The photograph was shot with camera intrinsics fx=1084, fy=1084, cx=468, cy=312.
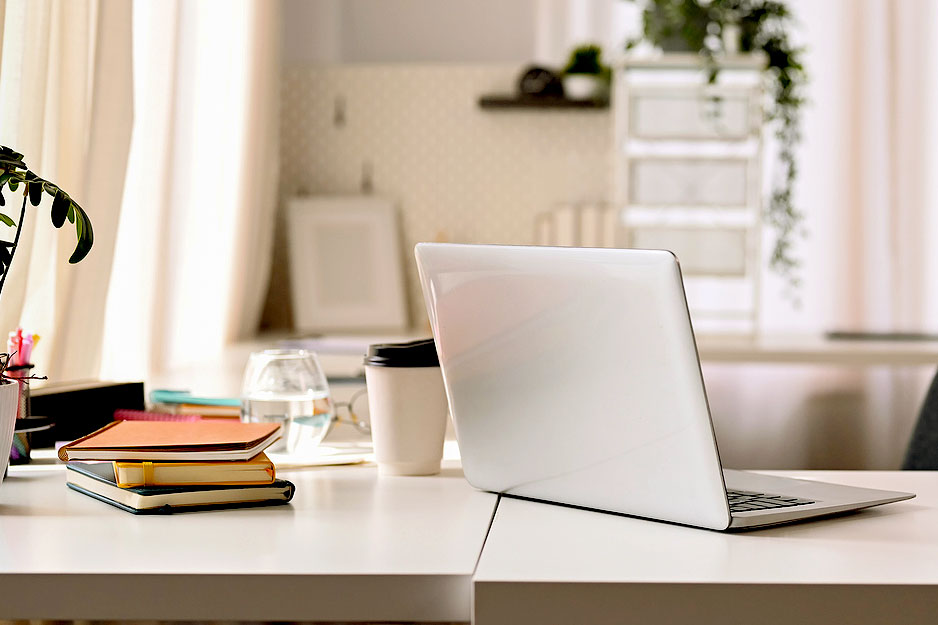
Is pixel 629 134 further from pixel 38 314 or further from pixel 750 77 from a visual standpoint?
pixel 38 314

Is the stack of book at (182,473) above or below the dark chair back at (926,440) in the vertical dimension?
above

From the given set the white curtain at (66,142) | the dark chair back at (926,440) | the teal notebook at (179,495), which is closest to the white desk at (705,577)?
the teal notebook at (179,495)

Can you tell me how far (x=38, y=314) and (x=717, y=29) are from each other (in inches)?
85.0

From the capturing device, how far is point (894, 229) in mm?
3535

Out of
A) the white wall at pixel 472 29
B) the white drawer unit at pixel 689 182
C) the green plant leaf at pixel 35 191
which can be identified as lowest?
the green plant leaf at pixel 35 191

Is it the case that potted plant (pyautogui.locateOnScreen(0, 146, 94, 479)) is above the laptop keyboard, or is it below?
above

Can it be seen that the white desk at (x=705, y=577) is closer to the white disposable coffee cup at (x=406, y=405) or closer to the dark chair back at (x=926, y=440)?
the white disposable coffee cup at (x=406, y=405)

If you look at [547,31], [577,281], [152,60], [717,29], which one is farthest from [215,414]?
[547,31]

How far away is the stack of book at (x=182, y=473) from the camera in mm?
927

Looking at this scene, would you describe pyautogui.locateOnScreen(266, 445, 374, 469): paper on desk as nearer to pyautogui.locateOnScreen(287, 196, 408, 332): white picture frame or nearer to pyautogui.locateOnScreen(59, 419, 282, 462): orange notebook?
pyautogui.locateOnScreen(59, 419, 282, 462): orange notebook

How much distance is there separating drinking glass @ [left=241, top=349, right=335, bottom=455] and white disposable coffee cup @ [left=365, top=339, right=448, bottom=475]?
0.16 m

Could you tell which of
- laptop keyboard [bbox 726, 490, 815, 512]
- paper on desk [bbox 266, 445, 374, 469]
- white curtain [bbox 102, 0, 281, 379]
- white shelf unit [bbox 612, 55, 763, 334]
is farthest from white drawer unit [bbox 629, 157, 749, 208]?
laptop keyboard [bbox 726, 490, 815, 512]

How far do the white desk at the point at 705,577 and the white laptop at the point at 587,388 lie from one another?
5 cm

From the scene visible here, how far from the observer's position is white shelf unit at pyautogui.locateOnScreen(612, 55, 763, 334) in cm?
313
